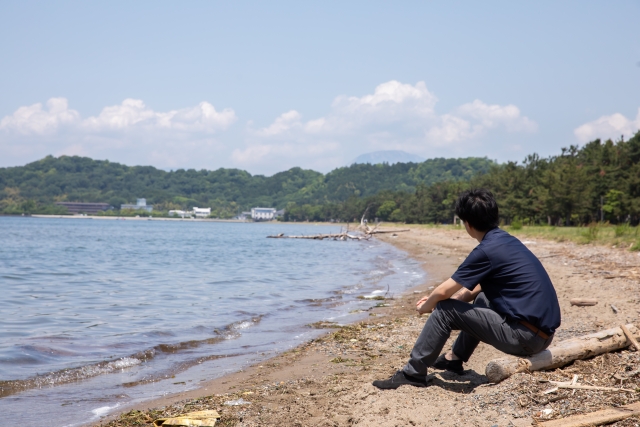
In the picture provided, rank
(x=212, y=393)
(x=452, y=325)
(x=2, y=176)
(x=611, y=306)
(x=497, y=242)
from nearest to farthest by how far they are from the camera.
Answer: (x=497, y=242), (x=452, y=325), (x=212, y=393), (x=611, y=306), (x=2, y=176)

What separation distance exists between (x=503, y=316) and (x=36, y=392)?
5.20m

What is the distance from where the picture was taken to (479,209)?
4746mm

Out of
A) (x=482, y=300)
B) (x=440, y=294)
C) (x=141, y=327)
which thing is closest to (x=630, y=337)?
(x=482, y=300)

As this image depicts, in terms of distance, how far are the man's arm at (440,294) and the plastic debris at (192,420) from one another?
6.60 ft

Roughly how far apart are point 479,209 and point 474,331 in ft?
3.49

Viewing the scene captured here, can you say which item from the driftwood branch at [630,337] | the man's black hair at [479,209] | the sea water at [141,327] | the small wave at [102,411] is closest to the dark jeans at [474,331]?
the man's black hair at [479,209]

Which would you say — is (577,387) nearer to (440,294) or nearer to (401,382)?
(440,294)

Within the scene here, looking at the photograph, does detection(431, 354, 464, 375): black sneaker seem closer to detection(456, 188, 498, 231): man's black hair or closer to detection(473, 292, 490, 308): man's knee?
detection(473, 292, 490, 308): man's knee

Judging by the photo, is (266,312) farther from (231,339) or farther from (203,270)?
(203,270)

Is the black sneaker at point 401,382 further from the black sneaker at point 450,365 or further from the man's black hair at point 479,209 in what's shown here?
the man's black hair at point 479,209

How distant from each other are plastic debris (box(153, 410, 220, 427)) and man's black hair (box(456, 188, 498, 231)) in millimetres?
2702

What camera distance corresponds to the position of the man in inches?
179

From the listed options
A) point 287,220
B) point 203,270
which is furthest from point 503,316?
point 287,220

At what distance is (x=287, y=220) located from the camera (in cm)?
19325
